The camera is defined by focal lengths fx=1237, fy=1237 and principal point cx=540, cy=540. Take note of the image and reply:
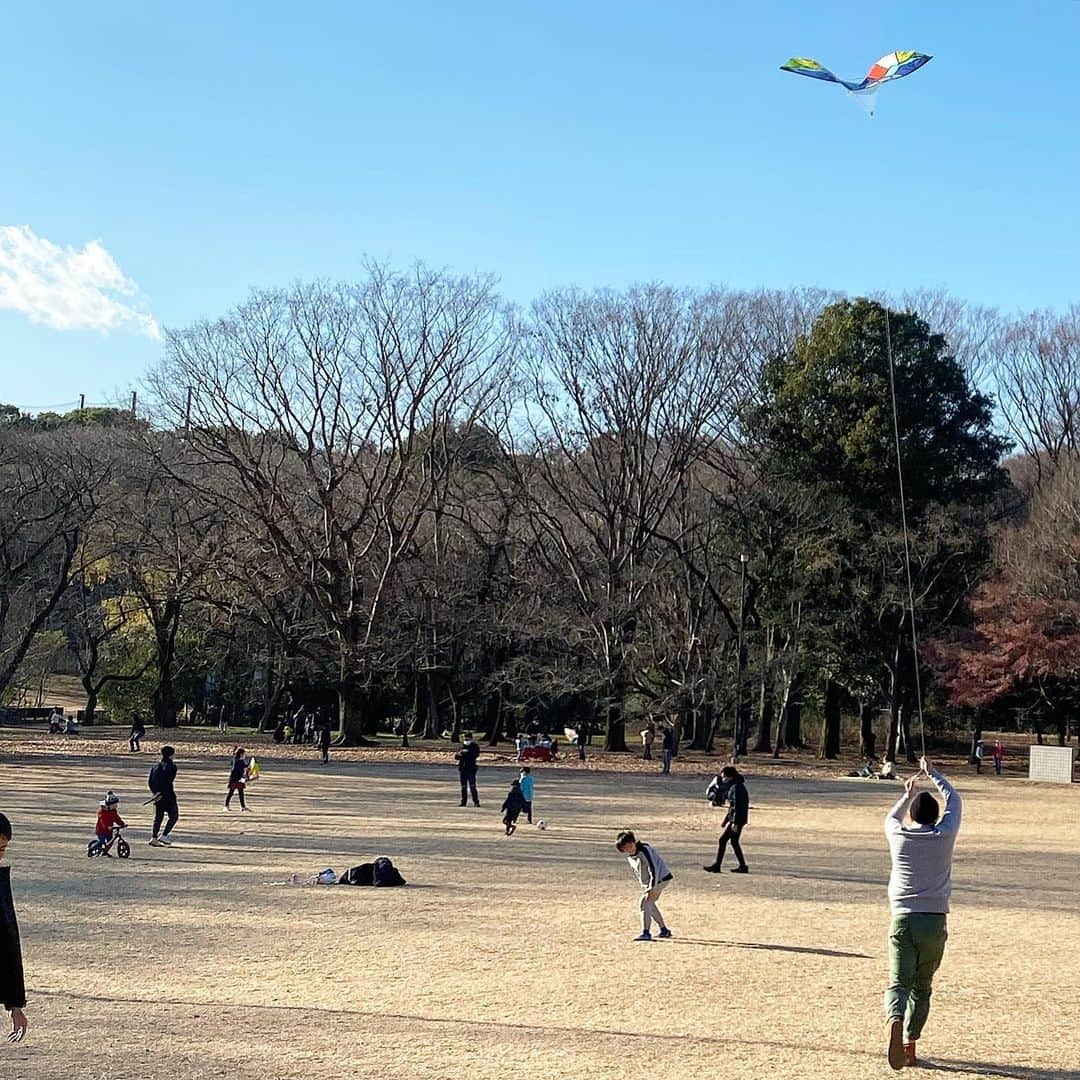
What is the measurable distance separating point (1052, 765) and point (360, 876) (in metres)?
32.5

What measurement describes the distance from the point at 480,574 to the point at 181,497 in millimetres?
12289

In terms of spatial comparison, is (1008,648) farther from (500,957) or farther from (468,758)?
(500,957)

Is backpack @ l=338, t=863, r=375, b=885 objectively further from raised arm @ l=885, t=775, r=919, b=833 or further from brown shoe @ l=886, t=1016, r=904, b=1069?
brown shoe @ l=886, t=1016, r=904, b=1069

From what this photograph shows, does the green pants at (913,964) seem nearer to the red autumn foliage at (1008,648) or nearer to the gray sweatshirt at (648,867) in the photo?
the gray sweatshirt at (648,867)

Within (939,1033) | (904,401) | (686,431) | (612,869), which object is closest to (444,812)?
(612,869)

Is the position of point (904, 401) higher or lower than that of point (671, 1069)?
higher

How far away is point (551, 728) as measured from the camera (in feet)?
198

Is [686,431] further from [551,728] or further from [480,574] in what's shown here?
[551,728]

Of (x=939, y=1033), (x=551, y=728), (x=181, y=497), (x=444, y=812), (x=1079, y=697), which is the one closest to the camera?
(x=939, y=1033)

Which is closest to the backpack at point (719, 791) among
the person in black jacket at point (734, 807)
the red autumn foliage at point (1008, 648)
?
the person in black jacket at point (734, 807)

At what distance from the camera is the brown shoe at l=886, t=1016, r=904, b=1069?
23.2ft

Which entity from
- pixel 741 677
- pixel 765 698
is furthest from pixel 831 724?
pixel 741 677

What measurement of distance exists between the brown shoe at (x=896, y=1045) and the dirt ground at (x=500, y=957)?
34cm

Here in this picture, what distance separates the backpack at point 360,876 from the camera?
1523cm
